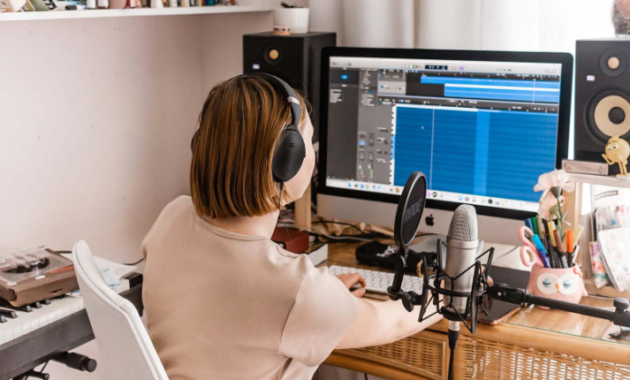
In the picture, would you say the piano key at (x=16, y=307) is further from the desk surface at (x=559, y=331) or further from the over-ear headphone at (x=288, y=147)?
the desk surface at (x=559, y=331)

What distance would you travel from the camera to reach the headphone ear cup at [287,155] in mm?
1017

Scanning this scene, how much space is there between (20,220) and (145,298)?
2.51 feet

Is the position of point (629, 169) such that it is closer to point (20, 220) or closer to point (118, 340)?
point (118, 340)

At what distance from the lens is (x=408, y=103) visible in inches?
61.7

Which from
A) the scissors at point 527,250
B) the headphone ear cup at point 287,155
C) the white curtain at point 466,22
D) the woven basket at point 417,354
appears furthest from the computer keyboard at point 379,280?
the white curtain at point 466,22

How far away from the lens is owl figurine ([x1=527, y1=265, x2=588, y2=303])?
4.21 ft

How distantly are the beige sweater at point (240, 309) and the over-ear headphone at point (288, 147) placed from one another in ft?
0.36

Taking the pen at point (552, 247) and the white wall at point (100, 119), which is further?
the white wall at point (100, 119)

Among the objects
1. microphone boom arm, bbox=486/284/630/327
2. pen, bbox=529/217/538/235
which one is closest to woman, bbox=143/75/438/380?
microphone boom arm, bbox=486/284/630/327

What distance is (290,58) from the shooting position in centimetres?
177

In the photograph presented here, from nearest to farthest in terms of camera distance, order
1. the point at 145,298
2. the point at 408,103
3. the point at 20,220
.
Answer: the point at 145,298 < the point at 408,103 < the point at 20,220

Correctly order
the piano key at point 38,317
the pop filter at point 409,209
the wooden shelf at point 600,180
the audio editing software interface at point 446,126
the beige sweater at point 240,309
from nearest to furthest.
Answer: the pop filter at point 409,209, the beige sweater at point 240,309, the piano key at point 38,317, the wooden shelf at point 600,180, the audio editing software interface at point 446,126

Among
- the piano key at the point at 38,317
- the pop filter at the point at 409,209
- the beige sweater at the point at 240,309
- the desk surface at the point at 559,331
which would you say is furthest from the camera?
the piano key at the point at 38,317

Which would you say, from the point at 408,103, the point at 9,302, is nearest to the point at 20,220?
the point at 9,302
